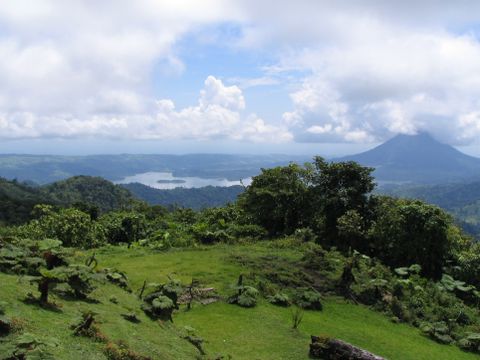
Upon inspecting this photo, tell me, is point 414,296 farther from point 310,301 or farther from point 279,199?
point 279,199

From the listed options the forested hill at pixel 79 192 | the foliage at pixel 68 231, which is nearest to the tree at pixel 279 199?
the foliage at pixel 68 231

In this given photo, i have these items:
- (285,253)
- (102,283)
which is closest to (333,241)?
(285,253)

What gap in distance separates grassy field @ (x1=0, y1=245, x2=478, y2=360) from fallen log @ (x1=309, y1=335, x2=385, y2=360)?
1.20 feet

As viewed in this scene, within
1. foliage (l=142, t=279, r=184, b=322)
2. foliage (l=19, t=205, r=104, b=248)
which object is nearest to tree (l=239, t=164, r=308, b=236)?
foliage (l=19, t=205, r=104, b=248)

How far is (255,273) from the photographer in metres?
20.1

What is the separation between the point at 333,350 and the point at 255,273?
787 cm

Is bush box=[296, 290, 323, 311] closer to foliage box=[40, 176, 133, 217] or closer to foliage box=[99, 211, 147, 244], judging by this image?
foliage box=[99, 211, 147, 244]

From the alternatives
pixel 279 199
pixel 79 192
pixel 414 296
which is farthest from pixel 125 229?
pixel 79 192

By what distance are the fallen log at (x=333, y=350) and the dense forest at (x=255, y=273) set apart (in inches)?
10.7

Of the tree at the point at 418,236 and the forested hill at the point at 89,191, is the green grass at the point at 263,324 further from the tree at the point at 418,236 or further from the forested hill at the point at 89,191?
the forested hill at the point at 89,191

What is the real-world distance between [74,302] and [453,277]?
22.5 m

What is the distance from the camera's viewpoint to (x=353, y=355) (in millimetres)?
12047

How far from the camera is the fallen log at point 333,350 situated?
12070 millimetres

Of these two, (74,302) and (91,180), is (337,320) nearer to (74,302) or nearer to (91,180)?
(74,302)
